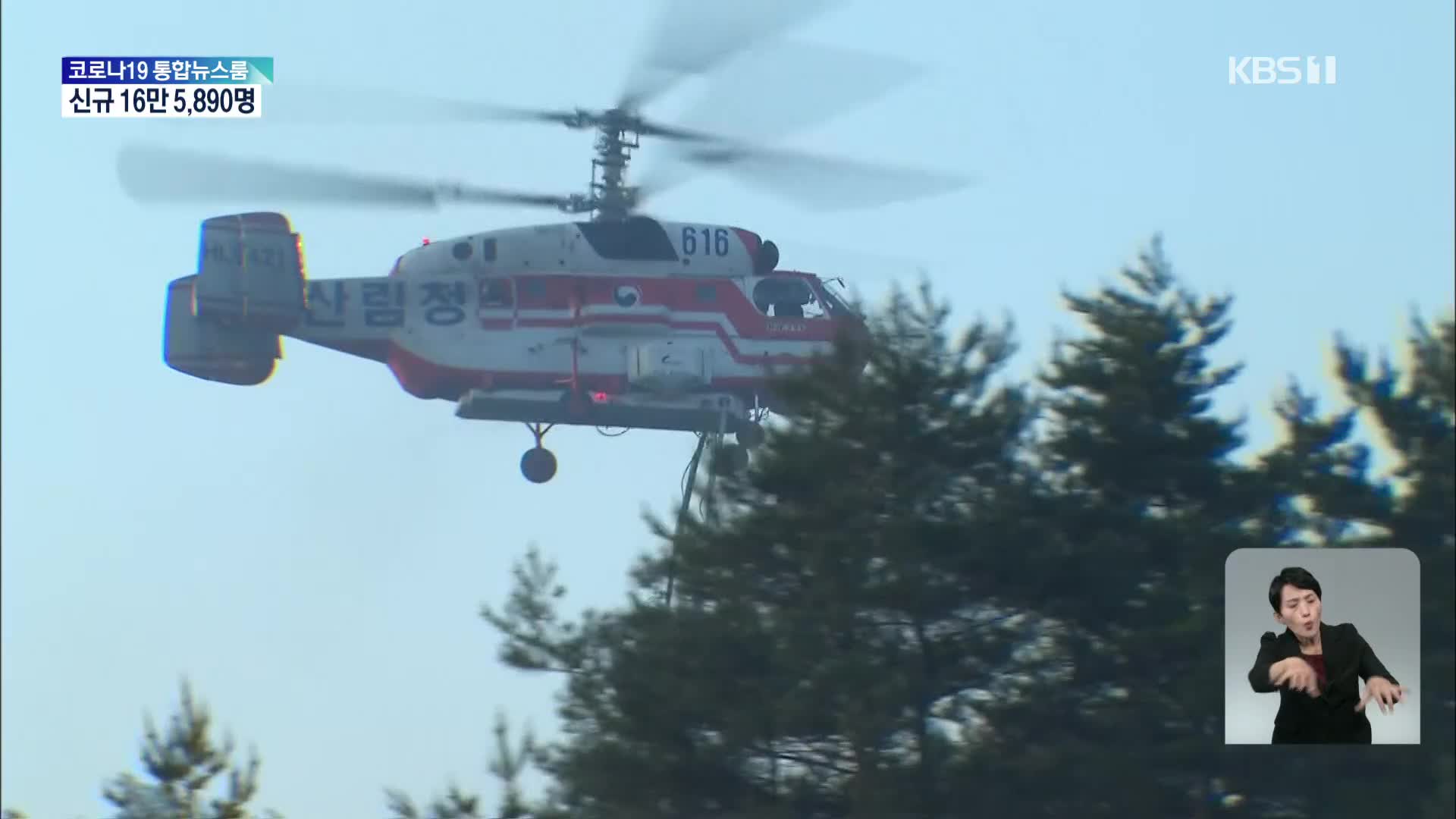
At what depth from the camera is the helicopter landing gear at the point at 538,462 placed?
33.0 meters

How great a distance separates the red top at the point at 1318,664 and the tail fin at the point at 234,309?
19163mm

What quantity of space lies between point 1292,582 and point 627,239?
1679 centimetres

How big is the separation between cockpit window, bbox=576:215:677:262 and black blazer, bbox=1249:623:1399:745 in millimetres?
16243

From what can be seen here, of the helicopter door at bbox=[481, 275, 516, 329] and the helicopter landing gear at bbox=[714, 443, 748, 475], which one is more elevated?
the helicopter door at bbox=[481, 275, 516, 329]

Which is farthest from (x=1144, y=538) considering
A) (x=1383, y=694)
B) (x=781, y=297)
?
(x=781, y=297)

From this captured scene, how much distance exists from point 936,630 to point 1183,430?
3257mm

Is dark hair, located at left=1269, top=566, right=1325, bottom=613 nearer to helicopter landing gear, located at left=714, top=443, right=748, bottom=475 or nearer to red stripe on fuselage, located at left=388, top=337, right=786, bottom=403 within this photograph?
helicopter landing gear, located at left=714, top=443, right=748, bottom=475

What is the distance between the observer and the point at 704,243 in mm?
33562

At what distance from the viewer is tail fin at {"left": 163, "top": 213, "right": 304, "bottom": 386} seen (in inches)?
1310

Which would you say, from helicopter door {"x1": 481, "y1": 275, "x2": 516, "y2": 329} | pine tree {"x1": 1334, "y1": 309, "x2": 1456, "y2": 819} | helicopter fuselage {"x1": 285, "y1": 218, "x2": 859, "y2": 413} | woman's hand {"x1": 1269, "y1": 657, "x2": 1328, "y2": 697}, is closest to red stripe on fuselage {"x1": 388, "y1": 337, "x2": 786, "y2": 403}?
helicopter fuselage {"x1": 285, "y1": 218, "x2": 859, "y2": 413}

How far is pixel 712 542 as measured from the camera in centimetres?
2572

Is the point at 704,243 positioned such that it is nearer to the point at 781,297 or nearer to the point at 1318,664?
the point at 781,297

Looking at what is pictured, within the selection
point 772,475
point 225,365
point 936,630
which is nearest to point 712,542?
point 772,475

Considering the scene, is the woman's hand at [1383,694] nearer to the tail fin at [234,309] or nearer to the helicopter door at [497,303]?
the helicopter door at [497,303]
